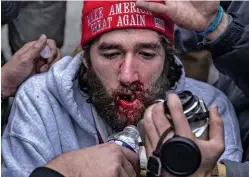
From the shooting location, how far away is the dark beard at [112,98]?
9.53ft

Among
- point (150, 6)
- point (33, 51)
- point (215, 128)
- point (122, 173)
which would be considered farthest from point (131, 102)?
point (215, 128)

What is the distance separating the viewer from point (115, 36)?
293 centimetres

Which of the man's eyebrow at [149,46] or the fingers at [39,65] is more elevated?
the man's eyebrow at [149,46]

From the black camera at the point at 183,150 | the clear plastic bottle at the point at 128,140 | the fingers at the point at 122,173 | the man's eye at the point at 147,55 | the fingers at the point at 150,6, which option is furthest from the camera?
the man's eye at the point at 147,55

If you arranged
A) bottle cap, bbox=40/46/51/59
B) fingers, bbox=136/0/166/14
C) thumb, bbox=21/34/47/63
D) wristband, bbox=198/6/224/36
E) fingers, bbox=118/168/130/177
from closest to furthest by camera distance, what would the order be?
fingers, bbox=118/168/130/177
fingers, bbox=136/0/166/14
wristband, bbox=198/6/224/36
thumb, bbox=21/34/47/63
bottle cap, bbox=40/46/51/59

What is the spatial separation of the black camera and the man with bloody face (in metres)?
0.90

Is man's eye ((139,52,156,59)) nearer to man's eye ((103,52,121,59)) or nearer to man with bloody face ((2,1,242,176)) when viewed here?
man with bloody face ((2,1,242,176))

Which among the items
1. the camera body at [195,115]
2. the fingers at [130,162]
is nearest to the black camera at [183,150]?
the camera body at [195,115]

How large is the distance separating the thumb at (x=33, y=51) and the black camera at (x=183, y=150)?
1415 mm

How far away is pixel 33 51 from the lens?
318 centimetres

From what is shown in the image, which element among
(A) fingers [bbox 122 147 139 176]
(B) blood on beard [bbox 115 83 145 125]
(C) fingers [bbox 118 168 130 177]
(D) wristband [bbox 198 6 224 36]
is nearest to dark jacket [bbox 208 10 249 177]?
(D) wristband [bbox 198 6 224 36]

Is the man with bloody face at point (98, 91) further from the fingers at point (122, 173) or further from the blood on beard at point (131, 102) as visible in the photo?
the fingers at point (122, 173)

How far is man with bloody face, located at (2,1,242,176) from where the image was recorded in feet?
9.38

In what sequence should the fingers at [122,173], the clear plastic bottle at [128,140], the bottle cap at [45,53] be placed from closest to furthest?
the fingers at [122,173], the clear plastic bottle at [128,140], the bottle cap at [45,53]
